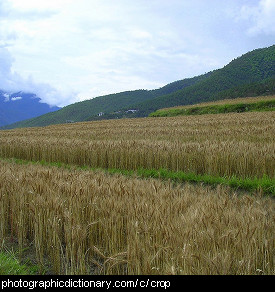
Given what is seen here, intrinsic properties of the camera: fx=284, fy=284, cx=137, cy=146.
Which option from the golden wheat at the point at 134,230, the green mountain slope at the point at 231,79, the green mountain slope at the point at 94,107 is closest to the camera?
the golden wheat at the point at 134,230

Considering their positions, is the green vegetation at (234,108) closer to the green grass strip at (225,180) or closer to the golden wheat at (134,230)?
the green grass strip at (225,180)

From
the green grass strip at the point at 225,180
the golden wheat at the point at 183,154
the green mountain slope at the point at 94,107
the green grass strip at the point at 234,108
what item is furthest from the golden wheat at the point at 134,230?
the green mountain slope at the point at 94,107

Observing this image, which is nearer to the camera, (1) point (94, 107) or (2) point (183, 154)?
(2) point (183, 154)

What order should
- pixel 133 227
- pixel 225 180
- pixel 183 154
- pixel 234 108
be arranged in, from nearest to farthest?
pixel 133 227 → pixel 225 180 → pixel 183 154 → pixel 234 108

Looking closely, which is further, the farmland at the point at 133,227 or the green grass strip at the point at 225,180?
the green grass strip at the point at 225,180

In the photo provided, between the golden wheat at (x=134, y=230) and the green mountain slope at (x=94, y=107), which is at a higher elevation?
the green mountain slope at (x=94, y=107)

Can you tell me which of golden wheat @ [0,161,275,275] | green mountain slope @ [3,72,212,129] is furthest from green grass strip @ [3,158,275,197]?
green mountain slope @ [3,72,212,129]

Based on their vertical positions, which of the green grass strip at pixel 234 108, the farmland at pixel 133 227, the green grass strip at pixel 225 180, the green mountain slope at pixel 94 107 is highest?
the green mountain slope at pixel 94 107

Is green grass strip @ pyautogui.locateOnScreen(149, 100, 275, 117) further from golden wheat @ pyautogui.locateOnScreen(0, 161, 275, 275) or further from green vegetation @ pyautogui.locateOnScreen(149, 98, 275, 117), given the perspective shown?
golden wheat @ pyautogui.locateOnScreen(0, 161, 275, 275)


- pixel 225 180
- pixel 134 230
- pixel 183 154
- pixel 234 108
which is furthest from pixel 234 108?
pixel 134 230

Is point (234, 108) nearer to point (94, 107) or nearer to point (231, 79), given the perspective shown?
point (231, 79)
